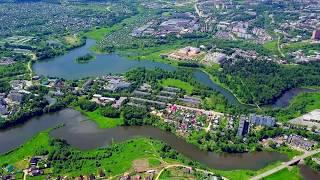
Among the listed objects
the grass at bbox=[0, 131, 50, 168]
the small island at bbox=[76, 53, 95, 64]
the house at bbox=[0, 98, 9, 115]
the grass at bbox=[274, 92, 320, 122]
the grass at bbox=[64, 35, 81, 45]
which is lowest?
the grass at bbox=[0, 131, 50, 168]

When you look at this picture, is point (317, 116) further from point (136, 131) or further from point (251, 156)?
point (136, 131)

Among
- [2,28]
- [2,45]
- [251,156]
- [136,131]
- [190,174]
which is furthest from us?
[2,28]

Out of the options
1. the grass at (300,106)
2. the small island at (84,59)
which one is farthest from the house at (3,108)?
the grass at (300,106)

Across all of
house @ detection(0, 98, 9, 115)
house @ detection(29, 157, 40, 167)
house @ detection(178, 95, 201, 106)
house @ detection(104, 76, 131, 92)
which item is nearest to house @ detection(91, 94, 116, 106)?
house @ detection(104, 76, 131, 92)

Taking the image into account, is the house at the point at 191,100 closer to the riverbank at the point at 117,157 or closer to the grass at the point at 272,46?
the riverbank at the point at 117,157

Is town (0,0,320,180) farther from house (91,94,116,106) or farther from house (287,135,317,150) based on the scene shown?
house (91,94,116,106)

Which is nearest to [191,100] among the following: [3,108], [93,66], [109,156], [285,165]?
[109,156]

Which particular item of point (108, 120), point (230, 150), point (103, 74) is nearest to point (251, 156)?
point (230, 150)
